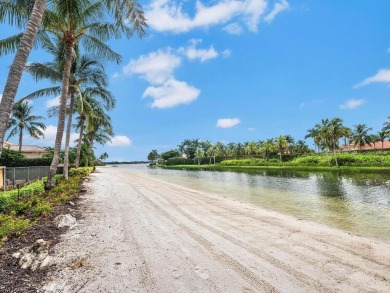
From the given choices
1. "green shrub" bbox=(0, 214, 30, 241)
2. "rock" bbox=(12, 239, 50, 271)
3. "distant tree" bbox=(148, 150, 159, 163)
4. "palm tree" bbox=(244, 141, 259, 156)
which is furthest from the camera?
"distant tree" bbox=(148, 150, 159, 163)

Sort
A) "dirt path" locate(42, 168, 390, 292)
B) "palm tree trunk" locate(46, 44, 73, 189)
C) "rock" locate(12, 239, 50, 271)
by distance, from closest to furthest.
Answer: "dirt path" locate(42, 168, 390, 292)
"rock" locate(12, 239, 50, 271)
"palm tree trunk" locate(46, 44, 73, 189)

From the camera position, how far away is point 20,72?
7.50 meters

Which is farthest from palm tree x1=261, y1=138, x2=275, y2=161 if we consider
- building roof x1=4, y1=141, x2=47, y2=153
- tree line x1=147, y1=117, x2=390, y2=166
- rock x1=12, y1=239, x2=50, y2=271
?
rock x1=12, y1=239, x2=50, y2=271

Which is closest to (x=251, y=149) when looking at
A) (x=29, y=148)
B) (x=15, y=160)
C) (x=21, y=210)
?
(x=29, y=148)

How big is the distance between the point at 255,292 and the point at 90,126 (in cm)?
2184

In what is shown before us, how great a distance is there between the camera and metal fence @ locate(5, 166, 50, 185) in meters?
21.8

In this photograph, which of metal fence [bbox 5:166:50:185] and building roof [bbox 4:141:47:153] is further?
building roof [bbox 4:141:47:153]

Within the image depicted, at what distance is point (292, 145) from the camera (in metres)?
99.6

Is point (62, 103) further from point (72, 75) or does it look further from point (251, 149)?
point (251, 149)

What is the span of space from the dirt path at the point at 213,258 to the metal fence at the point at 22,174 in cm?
1617

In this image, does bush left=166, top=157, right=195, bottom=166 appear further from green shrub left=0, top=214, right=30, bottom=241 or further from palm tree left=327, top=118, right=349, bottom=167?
green shrub left=0, top=214, right=30, bottom=241

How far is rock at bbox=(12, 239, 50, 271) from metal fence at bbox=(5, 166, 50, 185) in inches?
710

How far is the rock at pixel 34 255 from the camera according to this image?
5.49 metres

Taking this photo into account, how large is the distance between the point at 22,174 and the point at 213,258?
2310cm
